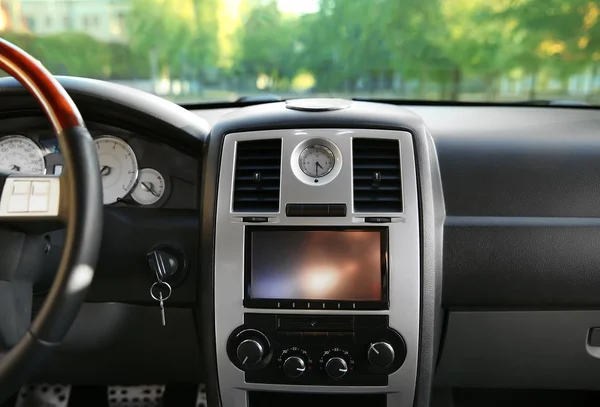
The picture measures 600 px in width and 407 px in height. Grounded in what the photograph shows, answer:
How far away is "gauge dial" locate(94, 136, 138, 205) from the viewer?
1.64m

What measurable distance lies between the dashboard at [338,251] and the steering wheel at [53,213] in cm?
37

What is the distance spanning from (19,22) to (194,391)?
156 cm

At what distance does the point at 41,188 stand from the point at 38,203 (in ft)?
0.10

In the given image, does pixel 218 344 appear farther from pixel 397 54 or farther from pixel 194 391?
pixel 397 54

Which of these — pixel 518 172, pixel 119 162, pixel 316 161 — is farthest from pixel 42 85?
pixel 518 172

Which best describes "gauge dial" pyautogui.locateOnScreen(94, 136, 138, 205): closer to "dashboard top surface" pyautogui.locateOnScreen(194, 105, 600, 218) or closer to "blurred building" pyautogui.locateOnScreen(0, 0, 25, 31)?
"dashboard top surface" pyautogui.locateOnScreen(194, 105, 600, 218)

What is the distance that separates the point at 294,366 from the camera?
147 centimetres

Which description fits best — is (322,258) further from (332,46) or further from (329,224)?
(332,46)

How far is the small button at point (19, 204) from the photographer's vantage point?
44.9 inches

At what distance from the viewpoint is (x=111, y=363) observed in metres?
1.83

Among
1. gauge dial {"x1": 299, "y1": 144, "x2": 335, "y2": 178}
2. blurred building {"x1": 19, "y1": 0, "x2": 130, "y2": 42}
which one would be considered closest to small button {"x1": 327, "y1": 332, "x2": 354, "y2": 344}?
gauge dial {"x1": 299, "y1": 144, "x2": 335, "y2": 178}

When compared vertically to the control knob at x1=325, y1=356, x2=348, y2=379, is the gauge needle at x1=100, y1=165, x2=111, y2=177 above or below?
above

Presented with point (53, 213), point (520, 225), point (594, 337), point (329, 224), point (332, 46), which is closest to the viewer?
point (53, 213)

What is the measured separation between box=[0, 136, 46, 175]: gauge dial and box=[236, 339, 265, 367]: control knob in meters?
0.71
